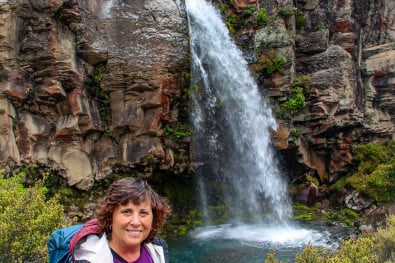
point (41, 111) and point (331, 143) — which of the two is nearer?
point (41, 111)

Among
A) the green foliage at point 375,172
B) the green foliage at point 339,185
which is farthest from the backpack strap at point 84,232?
the green foliage at point 339,185

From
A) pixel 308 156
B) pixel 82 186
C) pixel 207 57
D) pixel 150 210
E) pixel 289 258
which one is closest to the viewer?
pixel 150 210

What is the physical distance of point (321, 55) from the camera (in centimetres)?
1623

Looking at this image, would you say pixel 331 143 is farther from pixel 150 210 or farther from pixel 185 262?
pixel 150 210

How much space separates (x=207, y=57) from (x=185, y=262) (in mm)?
7747

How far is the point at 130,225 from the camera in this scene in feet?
7.58

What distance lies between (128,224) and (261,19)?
14.8 m

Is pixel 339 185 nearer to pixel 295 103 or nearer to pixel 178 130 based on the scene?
pixel 295 103

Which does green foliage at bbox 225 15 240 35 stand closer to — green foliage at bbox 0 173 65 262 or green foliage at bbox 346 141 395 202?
green foliage at bbox 346 141 395 202

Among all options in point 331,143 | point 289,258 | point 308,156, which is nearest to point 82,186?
point 289,258

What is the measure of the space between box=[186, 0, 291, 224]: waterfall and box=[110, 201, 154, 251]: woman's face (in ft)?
37.1

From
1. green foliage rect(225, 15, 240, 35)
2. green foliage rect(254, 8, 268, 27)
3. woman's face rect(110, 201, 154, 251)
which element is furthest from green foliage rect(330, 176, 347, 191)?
woman's face rect(110, 201, 154, 251)

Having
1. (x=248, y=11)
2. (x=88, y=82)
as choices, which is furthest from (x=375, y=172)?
(x=88, y=82)

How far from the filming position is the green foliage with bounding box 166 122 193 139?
12789mm
